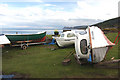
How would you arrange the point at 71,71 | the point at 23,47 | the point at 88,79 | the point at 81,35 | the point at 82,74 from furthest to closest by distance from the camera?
the point at 23,47
the point at 81,35
the point at 71,71
the point at 82,74
the point at 88,79

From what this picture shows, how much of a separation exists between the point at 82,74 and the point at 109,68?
1.87 meters

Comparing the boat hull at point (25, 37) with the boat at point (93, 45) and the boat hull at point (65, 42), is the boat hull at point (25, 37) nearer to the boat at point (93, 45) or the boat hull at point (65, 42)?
A: the boat hull at point (65, 42)

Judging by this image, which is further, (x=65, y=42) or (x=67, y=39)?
(x=65, y=42)

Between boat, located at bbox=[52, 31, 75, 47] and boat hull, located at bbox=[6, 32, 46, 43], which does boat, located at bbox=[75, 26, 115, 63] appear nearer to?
boat, located at bbox=[52, 31, 75, 47]

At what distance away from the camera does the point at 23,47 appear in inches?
492

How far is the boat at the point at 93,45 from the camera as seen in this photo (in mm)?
5963

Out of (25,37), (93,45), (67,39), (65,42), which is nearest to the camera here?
(93,45)

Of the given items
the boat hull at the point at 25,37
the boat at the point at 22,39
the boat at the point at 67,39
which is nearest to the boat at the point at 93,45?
the boat at the point at 67,39

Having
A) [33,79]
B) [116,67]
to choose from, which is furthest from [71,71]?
[116,67]

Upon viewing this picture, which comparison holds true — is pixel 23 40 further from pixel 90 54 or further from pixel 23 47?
pixel 90 54

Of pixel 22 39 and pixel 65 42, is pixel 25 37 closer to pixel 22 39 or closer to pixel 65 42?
pixel 22 39

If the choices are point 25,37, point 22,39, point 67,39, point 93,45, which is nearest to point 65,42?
point 67,39

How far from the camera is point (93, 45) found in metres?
5.89

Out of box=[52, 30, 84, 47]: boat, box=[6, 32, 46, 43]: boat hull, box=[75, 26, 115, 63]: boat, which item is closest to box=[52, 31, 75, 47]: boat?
box=[52, 30, 84, 47]: boat
